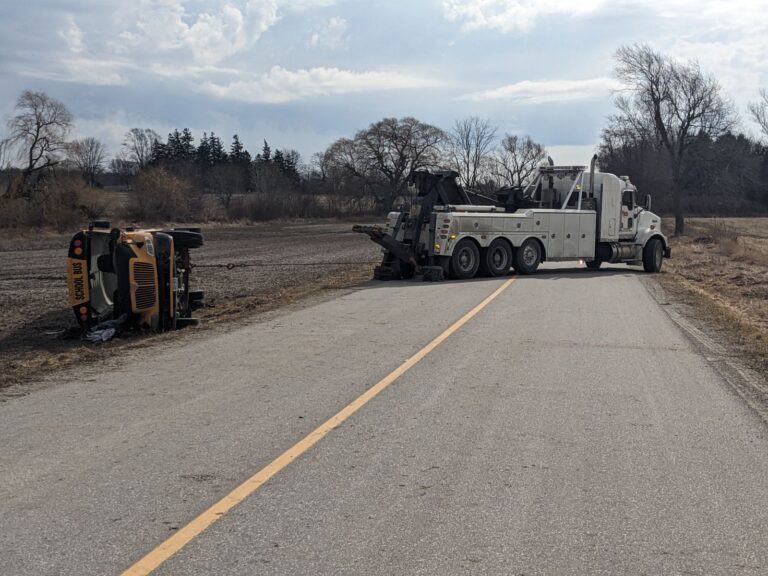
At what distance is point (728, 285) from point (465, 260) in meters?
6.99

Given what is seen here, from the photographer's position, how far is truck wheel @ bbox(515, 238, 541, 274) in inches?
918

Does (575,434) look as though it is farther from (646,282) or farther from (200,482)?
(646,282)

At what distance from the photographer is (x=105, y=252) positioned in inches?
503

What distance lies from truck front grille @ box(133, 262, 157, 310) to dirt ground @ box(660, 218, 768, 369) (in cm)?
866

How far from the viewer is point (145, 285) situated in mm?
12391

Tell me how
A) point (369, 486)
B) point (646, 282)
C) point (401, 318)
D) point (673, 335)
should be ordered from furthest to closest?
point (646, 282) → point (401, 318) → point (673, 335) → point (369, 486)

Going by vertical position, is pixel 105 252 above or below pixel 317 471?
above

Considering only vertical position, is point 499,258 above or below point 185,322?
above

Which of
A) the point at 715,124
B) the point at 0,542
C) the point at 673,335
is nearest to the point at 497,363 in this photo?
the point at 673,335

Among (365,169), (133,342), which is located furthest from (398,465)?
(365,169)

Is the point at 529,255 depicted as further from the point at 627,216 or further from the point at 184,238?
the point at 184,238

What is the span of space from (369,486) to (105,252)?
29.3 feet

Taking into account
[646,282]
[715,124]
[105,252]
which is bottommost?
[646,282]

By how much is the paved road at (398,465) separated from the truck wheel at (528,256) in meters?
12.8
